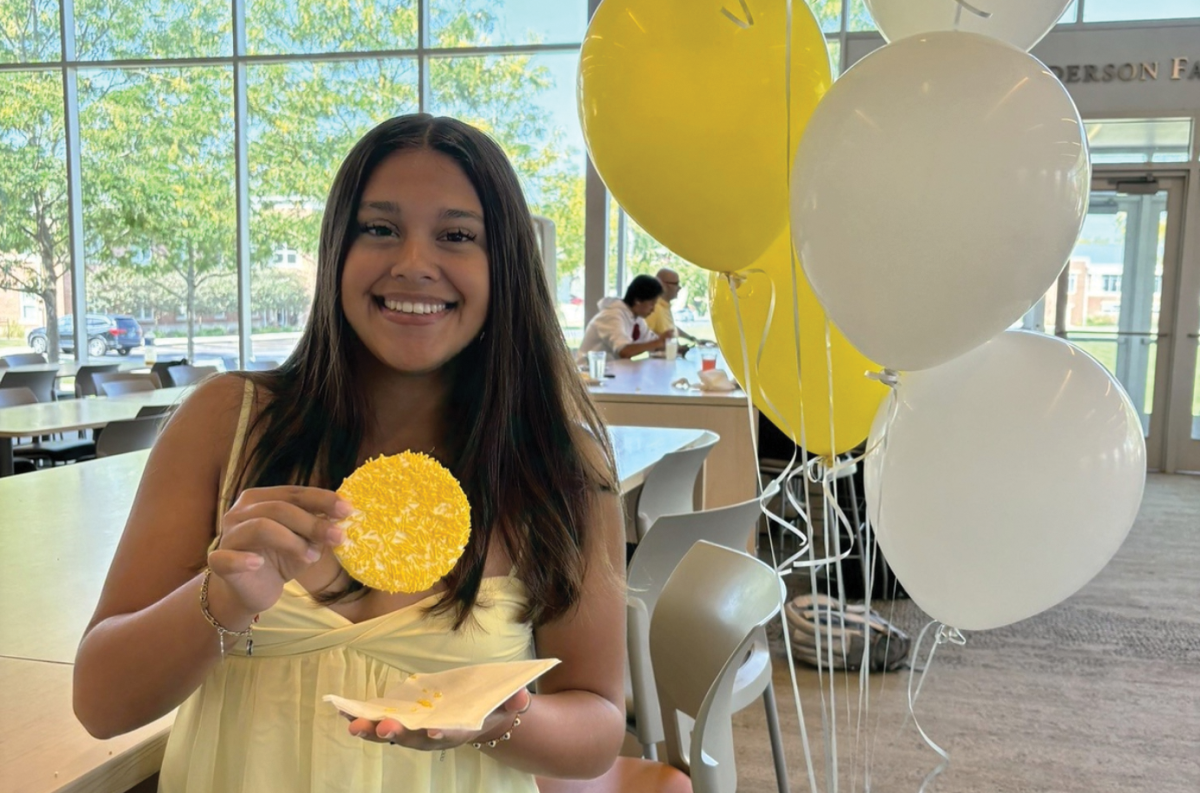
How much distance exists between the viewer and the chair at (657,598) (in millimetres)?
1881

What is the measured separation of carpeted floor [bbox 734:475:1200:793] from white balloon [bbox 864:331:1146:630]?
1.02 meters

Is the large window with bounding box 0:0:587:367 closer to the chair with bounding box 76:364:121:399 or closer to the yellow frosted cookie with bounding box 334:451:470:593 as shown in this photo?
the chair with bounding box 76:364:121:399

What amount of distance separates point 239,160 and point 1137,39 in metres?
7.83

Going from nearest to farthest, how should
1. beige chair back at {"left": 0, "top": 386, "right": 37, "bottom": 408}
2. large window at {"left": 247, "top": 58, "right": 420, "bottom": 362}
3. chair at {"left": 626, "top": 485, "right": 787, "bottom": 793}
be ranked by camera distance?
1. chair at {"left": 626, "top": 485, "right": 787, "bottom": 793}
2. beige chair back at {"left": 0, "top": 386, "right": 37, "bottom": 408}
3. large window at {"left": 247, "top": 58, "right": 420, "bottom": 362}

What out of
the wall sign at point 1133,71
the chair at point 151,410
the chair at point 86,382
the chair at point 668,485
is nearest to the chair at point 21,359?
the chair at point 86,382

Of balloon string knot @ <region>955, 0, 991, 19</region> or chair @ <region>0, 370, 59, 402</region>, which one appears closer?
balloon string knot @ <region>955, 0, 991, 19</region>

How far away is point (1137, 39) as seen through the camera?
23.4ft

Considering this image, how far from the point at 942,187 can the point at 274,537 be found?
30.5 inches

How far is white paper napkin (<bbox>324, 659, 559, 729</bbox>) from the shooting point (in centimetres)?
77

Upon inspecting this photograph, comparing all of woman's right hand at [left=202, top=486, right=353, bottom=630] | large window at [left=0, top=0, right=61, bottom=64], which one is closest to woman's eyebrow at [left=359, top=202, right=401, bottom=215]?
woman's right hand at [left=202, top=486, right=353, bottom=630]

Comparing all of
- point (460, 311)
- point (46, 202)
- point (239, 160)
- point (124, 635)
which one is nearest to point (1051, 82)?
point (460, 311)

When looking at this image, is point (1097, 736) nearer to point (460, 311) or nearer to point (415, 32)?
point (460, 311)

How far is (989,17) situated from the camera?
1.12m

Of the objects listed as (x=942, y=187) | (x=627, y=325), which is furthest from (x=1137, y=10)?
A: (x=942, y=187)
